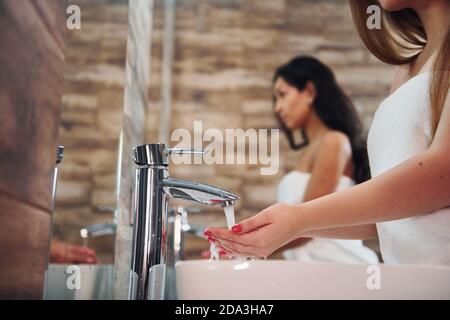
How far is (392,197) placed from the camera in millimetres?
625

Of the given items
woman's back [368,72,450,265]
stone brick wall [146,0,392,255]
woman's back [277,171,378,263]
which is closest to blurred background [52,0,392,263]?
stone brick wall [146,0,392,255]

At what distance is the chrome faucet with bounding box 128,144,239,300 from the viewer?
2.14 feet

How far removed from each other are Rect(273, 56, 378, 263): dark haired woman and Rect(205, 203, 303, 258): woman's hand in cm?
104

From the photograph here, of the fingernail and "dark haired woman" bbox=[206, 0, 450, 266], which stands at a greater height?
"dark haired woman" bbox=[206, 0, 450, 266]

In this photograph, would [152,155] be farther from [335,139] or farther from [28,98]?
[335,139]

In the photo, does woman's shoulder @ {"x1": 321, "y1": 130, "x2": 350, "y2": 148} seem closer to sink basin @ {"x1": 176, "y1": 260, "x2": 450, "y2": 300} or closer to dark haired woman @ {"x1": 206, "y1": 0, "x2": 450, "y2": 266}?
dark haired woman @ {"x1": 206, "y1": 0, "x2": 450, "y2": 266}

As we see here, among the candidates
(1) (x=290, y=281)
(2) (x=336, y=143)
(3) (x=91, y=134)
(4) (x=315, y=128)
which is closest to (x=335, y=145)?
(2) (x=336, y=143)

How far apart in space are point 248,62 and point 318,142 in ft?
1.64

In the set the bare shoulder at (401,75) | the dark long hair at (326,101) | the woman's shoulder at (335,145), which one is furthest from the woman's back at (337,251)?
the bare shoulder at (401,75)

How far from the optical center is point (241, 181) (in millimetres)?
2092

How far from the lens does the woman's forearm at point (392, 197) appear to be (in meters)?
0.61

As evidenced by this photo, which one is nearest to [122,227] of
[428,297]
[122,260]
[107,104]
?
[122,260]
